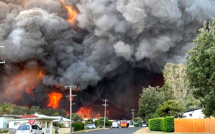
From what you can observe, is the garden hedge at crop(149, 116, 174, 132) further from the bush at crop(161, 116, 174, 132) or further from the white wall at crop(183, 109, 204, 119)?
the white wall at crop(183, 109, 204, 119)

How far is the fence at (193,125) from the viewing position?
34.5 m

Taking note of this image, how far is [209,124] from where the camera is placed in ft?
113

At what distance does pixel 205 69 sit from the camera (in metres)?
20.7

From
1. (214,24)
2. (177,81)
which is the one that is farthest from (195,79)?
(177,81)

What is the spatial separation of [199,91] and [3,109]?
214 feet

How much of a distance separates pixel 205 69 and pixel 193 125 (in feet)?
54.4

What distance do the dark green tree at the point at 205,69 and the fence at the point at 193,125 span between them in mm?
13227

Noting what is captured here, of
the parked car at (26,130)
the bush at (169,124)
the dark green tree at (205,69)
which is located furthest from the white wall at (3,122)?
the dark green tree at (205,69)

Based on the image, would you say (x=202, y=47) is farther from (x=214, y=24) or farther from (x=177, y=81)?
(x=177, y=81)

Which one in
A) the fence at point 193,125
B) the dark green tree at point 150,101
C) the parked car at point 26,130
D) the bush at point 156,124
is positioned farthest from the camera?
the dark green tree at point 150,101

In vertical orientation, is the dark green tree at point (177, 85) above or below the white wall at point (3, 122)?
above

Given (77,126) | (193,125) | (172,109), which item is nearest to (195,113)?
(172,109)

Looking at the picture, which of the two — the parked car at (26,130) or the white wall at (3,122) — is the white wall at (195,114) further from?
the white wall at (3,122)

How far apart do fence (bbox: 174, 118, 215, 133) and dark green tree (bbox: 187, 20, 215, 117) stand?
13227 millimetres
